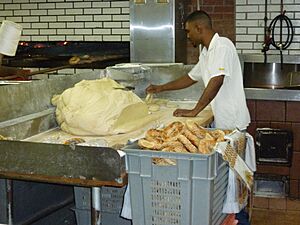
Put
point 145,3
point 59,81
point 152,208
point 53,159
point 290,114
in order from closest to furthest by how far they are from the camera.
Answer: point 152,208
point 53,159
point 59,81
point 290,114
point 145,3

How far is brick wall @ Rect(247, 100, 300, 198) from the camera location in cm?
486

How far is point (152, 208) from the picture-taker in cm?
260

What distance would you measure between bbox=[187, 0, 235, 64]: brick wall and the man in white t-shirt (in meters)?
1.82

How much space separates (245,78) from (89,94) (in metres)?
2.57

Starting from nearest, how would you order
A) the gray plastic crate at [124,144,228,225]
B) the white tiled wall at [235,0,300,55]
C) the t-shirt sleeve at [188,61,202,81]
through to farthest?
the gray plastic crate at [124,144,228,225]
the t-shirt sleeve at [188,61,202,81]
the white tiled wall at [235,0,300,55]

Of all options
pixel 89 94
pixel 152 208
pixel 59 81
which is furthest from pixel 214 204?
pixel 59 81

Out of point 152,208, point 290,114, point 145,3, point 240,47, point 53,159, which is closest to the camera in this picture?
point 152,208

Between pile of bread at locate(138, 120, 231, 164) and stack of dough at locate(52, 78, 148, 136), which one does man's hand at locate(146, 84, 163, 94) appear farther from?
pile of bread at locate(138, 120, 231, 164)

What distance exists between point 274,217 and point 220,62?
167cm

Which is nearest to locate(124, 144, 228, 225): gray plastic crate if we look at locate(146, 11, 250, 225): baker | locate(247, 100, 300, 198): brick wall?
locate(146, 11, 250, 225): baker

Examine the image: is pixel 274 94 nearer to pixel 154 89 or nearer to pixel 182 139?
pixel 154 89

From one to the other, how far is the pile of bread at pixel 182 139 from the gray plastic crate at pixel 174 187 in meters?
0.08

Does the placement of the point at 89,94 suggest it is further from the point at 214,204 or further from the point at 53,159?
the point at 214,204

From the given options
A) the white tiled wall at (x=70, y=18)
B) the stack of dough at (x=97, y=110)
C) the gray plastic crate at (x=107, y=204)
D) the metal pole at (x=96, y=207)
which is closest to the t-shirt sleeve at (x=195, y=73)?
the stack of dough at (x=97, y=110)
